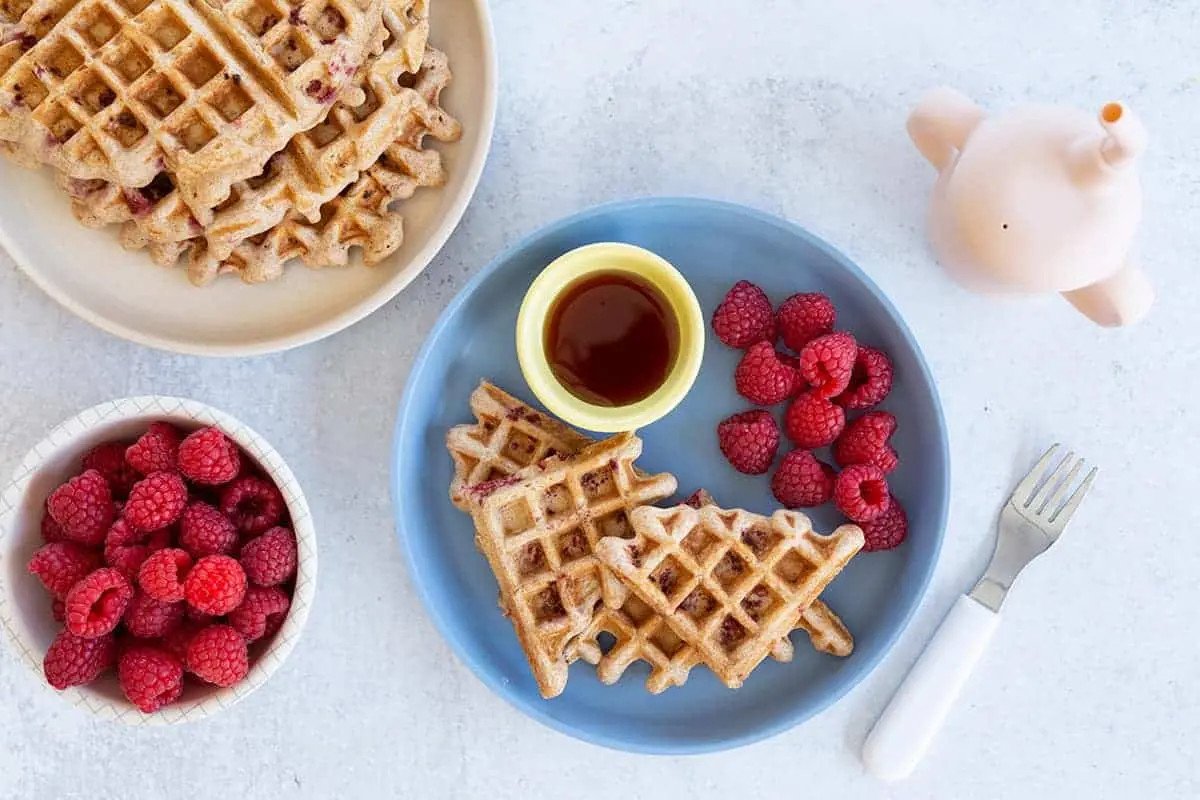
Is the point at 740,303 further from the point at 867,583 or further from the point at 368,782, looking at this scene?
the point at 368,782

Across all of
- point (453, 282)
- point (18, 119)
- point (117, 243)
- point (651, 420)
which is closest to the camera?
point (18, 119)

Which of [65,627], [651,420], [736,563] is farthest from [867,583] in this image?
[65,627]

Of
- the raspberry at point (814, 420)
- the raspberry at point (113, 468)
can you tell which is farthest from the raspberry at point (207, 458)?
the raspberry at point (814, 420)

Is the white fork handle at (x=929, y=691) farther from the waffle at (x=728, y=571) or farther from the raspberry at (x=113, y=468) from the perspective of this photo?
the raspberry at (x=113, y=468)

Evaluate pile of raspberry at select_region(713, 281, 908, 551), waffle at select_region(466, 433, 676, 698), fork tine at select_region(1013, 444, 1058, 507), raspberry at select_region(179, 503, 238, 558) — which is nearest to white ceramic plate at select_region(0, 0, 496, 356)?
raspberry at select_region(179, 503, 238, 558)

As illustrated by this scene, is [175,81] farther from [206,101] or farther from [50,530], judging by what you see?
[50,530]
